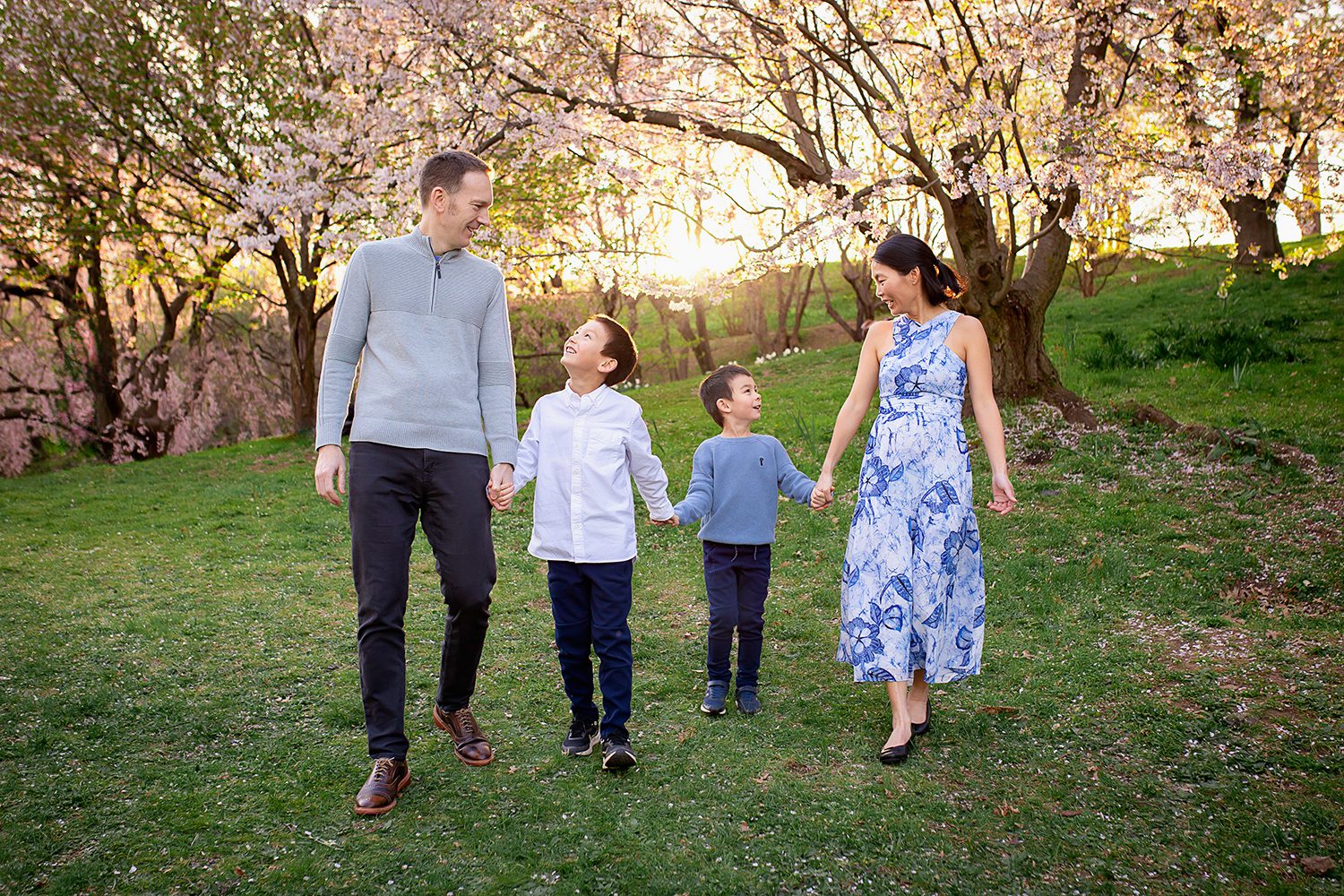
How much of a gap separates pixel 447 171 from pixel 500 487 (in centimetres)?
110

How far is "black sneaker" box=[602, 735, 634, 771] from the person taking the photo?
3389mm

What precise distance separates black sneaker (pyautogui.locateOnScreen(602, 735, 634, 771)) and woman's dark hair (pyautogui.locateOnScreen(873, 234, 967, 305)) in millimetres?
2017

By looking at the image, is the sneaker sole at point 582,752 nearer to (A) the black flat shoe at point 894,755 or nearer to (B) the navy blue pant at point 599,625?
(B) the navy blue pant at point 599,625

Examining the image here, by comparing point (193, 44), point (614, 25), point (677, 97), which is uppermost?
point (193, 44)

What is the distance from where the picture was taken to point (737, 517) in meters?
3.95

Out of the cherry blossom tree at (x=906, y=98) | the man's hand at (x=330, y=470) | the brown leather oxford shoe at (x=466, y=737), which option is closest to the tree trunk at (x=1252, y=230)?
the cherry blossom tree at (x=906, y=98)

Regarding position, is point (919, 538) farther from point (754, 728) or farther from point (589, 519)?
point (589, 519)

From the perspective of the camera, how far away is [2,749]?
3.61 meters

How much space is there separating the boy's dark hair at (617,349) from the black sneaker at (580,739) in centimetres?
132

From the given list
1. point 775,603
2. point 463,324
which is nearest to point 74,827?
point 463,324

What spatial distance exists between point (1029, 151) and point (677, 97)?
349 centimetres

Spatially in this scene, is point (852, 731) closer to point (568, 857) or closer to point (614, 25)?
point (568, 857)

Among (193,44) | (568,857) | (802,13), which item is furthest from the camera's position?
(193,44)

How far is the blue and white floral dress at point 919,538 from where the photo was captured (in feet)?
11.5
